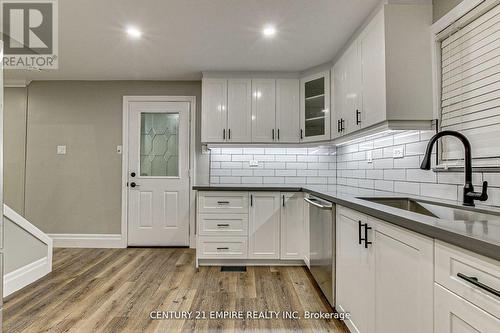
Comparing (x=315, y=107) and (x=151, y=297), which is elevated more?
(x=315, y=107)

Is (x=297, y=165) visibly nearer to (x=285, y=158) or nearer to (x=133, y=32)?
(x=285, y=158)

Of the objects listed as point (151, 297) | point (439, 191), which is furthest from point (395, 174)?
point (151, 297)

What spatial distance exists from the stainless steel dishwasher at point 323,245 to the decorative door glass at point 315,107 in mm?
987

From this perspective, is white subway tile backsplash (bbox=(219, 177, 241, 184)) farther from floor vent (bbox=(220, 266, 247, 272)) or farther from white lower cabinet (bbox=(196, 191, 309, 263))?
floor vent (bbox=(220, 266, 247, 272))

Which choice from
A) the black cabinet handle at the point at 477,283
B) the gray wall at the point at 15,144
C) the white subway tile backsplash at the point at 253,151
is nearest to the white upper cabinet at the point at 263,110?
the white subway tile backsplash at the point at 253,151

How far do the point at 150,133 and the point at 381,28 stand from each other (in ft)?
10.6

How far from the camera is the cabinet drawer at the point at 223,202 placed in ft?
10.4

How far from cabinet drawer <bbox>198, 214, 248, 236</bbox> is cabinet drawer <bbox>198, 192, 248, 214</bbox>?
0.06m

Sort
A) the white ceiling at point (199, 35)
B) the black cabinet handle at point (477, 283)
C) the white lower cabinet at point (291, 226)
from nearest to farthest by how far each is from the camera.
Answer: the black cabinet handle at point (477, 283) → the white ceiling at point (199, 35) → the white lower cabinet at point (291, 226)

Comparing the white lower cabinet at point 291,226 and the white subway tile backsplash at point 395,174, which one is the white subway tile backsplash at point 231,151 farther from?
the white subway tile backsplash at point 395,174

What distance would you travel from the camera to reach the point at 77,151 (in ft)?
13.4

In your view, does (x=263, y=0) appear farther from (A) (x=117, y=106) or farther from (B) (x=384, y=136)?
(A) (x=117, y=106)

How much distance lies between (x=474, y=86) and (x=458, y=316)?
1411 millimetres

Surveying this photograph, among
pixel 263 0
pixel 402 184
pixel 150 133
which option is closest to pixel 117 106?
pixel 150 133
